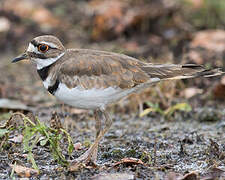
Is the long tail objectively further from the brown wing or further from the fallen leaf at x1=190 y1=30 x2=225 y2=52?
the fallen leaf at x1=190 y1=30 x2=225 y2=52

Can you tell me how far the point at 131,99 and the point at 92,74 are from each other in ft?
6.60

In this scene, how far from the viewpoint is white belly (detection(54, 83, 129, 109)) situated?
4.35 meters

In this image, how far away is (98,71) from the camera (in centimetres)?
452

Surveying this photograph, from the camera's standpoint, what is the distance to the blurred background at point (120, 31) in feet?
25.2

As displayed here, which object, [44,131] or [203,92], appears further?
[203,92]

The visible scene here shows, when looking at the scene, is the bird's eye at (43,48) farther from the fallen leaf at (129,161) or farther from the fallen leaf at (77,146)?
the fallen leaf at (129,161)

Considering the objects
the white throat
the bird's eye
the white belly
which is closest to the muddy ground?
the white belly

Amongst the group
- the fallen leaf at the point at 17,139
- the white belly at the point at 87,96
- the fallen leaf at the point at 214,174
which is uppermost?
the white belly at the point at 87,96

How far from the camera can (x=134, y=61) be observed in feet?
15.5

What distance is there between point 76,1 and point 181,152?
715 cm

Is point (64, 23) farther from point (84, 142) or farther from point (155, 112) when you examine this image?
point (84, 142)

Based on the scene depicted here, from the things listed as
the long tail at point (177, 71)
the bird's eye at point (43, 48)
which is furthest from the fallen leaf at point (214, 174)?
the bird's eye at point (43, 48)

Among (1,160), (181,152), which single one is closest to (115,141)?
(181,152)

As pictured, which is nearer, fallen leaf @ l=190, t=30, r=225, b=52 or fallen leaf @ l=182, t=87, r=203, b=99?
fallen leaf @ l=182, t=87, r=203, b=99
